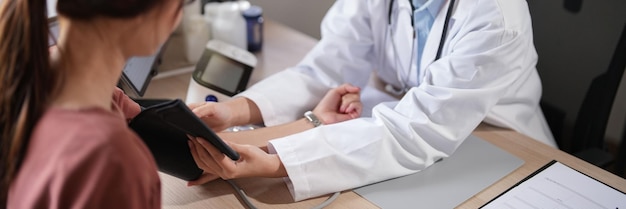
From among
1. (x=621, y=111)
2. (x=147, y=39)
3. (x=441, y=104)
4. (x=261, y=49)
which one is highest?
(x=147, y=39)

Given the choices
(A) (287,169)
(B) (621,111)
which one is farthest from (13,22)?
(B) (621,111)

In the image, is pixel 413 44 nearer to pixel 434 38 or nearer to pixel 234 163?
pixel 434 38

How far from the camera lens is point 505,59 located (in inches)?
40.5

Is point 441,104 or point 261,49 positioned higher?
point 441,104

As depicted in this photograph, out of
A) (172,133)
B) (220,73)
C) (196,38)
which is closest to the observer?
(172,133)

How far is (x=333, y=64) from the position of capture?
1.34 meters

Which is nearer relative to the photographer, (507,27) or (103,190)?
(103,190)

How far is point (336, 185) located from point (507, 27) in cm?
42

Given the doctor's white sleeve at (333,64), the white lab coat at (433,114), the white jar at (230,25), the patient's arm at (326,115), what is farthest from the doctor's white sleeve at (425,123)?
the white jar at (230,25)

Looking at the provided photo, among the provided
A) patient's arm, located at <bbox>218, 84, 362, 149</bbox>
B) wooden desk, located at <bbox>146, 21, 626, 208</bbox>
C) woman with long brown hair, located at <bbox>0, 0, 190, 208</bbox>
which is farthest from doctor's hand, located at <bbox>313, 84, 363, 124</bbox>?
woman with long brown hair, located at <bbox>0, 0, 190, 208</bbox>

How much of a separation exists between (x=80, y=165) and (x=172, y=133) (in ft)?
0.92

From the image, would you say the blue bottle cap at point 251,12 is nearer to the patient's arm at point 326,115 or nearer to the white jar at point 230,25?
the white jar at point 230,25

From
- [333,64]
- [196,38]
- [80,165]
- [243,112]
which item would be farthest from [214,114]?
[80,165]

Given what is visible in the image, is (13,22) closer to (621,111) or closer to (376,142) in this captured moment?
(376,142)
